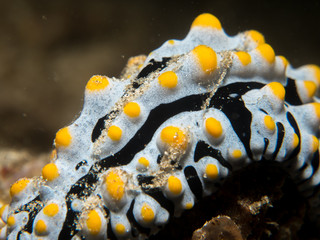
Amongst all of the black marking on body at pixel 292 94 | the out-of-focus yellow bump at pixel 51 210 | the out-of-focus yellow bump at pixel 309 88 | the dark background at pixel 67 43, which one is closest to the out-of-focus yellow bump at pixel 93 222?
the out-of-focus yellow bump at pixel 51 210

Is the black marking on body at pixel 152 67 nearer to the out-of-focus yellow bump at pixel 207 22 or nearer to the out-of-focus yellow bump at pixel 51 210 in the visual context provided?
the out-of-focus yellow bump at pixel 207 22

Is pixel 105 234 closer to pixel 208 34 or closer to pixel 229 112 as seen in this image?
pixel 229 112

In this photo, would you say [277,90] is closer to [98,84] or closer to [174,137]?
[174,137]

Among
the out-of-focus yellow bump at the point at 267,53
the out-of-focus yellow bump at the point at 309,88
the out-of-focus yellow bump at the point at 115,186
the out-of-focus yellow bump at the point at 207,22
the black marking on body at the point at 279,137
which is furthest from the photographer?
the out-of-focus yellow bump at the point at 309,88

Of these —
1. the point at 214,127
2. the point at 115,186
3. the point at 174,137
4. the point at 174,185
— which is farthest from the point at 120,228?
the point at 214,127

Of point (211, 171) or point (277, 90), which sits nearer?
point (211, 171)

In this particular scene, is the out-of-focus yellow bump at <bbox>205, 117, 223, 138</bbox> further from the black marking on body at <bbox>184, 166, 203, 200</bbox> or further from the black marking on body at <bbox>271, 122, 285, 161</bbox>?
the black marking on body at <bbox>271, 122, 285, 161</bbox>
